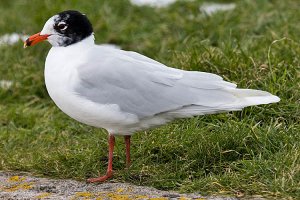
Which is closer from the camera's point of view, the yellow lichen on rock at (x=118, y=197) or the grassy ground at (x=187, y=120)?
the yellow lichen on rock at (x=118, y=197)

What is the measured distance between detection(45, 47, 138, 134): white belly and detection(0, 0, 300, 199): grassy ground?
1.29 ft

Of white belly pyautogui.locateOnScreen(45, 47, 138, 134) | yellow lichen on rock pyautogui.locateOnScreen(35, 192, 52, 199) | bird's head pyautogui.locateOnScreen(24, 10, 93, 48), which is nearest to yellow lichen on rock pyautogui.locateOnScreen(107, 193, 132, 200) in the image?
yellow lichen on rock pyautogui.locateOnScreen(35, 192, 52, 199)

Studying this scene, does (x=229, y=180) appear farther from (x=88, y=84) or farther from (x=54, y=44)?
(x=54, y=44)

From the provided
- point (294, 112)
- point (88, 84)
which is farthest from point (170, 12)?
point (88, 84)

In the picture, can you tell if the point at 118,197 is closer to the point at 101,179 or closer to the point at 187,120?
the point at 101,179

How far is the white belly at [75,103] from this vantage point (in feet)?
16.5

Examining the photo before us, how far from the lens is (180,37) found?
8062 millimetres

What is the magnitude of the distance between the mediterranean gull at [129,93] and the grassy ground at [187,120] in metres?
0.37

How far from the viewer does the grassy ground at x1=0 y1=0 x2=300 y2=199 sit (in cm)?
506

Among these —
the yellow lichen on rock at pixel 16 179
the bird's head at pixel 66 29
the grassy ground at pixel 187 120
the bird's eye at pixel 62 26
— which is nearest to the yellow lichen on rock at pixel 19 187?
the yellow lichen on rock at pixel 16 179

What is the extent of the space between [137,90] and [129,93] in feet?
0.18

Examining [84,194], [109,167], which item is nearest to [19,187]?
[84,194]

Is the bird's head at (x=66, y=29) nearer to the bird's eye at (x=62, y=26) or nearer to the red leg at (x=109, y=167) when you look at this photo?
the bird's eye at (x=62, y=26)

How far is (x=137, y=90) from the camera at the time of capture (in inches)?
199
